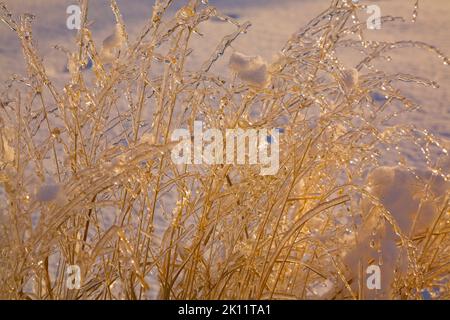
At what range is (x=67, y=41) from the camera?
14.4 feet

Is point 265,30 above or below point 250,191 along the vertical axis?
above

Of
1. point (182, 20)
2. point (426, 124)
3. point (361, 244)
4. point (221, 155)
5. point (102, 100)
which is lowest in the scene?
point (361, 244)

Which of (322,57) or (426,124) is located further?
(426,124)

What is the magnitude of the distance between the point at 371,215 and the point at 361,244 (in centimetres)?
6

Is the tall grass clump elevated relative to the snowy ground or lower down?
lower down

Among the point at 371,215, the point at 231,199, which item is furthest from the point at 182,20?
the point at 371,215

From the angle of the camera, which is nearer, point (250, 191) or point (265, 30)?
point (250, 191)

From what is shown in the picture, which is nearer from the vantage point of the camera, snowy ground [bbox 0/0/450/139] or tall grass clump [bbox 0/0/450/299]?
tall grass clump [bbox 0/0/450/299]

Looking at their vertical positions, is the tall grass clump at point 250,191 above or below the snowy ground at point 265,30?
below

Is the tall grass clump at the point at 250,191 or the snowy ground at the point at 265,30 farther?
the snowy ground at the point at 265,30
